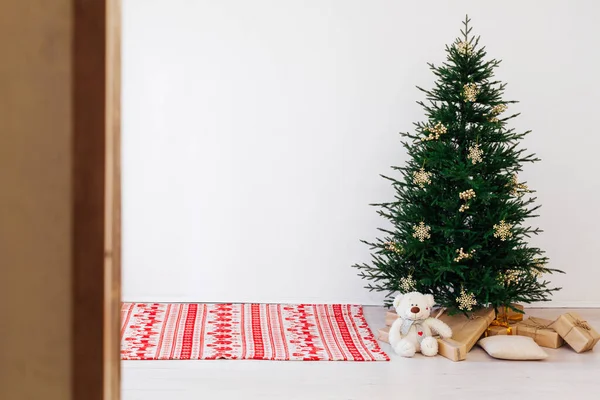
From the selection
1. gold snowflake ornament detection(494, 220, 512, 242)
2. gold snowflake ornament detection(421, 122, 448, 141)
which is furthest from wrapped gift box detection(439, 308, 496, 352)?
gold snowflake ornament detection(421, 122, 448, 141)

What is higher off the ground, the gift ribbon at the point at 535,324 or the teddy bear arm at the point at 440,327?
the teddy bear arm at the point at 440,327

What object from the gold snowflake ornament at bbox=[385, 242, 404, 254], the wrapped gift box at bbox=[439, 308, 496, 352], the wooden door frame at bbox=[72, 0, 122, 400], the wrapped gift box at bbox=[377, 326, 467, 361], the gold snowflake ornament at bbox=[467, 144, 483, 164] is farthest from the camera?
the gold snowflake ornament at bbox=[385, 242, 404, 254]

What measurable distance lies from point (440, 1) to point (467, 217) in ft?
4.40

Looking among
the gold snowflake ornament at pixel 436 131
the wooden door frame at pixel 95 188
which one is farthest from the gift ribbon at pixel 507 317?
the wooden door frame at pixel 95 188

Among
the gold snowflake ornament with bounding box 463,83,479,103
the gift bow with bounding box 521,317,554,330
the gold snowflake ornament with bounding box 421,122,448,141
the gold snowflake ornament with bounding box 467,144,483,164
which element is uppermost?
the gold snowflake ornament with bounding box 463,83,479,103

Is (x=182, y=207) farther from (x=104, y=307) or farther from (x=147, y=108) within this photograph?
(x=104, y=307)

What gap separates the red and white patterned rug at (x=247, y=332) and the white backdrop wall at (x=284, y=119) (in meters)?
0.17

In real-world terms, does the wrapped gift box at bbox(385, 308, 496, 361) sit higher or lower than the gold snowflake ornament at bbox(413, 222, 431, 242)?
lower

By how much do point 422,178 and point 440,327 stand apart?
0.69 m

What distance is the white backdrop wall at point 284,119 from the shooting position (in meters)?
3.84

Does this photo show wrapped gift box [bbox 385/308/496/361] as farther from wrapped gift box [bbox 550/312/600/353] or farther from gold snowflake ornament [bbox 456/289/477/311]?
wrapped gift box [bbox 550/312/600/353]

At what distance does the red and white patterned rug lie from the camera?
3.02m

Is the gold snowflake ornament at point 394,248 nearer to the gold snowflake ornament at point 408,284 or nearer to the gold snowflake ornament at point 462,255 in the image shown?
the gold snowflake ornament at point 408,284

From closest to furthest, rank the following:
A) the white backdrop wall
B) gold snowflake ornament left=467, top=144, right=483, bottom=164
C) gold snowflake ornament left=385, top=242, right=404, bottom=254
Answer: gold snowflake ornament left=467, top=144, right=483, bottom=164 → gold snowflake ornament left=385, top=242, right=404, bottom=254 → the white backdrop wall
